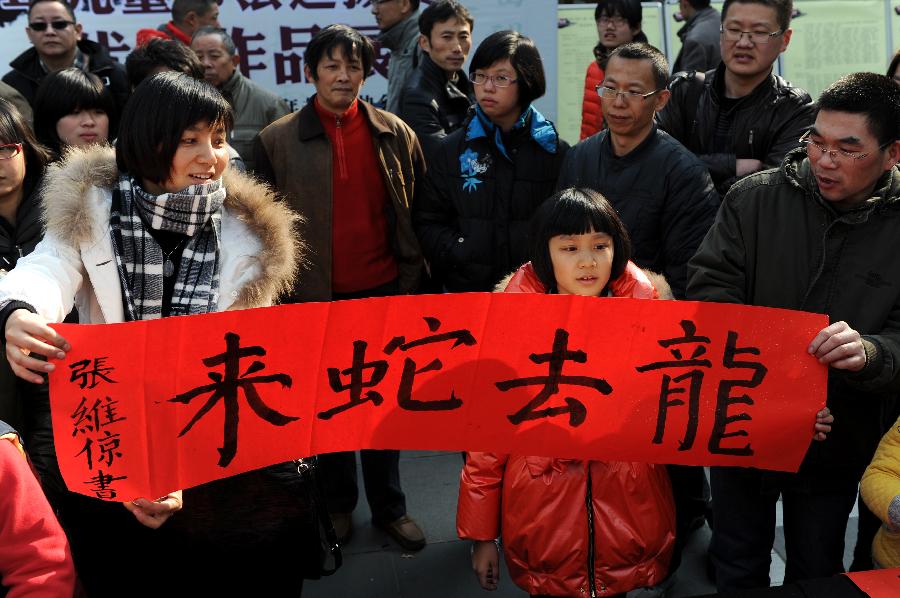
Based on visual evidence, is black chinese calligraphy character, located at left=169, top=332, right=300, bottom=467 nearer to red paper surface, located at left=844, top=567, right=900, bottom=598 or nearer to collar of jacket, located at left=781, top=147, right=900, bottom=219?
red paper surface, located at left=844, top=567, right=900, bottom=598

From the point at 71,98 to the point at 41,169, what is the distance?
75 centimetres

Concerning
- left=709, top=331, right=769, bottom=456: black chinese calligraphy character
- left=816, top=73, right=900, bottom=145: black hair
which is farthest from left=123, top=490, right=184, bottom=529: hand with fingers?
left=816, top=73, right=900, bottom=145: black hair

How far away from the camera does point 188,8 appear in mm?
5445

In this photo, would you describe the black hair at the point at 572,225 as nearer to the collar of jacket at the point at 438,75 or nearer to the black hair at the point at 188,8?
the collar of jacket at the point at 438,75

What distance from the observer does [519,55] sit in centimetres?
378

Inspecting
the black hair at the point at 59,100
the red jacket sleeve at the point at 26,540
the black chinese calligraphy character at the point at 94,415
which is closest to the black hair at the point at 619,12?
the black hair at the point at 59,100

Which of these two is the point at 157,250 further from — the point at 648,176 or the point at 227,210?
the point at 648,176

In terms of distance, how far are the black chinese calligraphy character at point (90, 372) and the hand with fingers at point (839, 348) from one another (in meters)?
1.74

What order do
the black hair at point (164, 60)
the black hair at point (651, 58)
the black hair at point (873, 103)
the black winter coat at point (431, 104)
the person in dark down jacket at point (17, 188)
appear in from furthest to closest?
the black winter coat at point (431, 104), the black hair at point (164, 60), the black hair at point (651, 58), the person in dark down jacket at point (17, 188), the black hair at point (873, 103)

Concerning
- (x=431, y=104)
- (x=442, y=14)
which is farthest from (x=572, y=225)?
(x=442, y=14)

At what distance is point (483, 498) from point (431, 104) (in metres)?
2.58

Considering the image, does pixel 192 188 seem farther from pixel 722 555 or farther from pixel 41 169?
pixel 722 555

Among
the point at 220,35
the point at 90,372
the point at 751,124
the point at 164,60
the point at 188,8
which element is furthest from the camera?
the point at 188,8

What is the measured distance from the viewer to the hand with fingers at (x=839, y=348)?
2.29 metres
